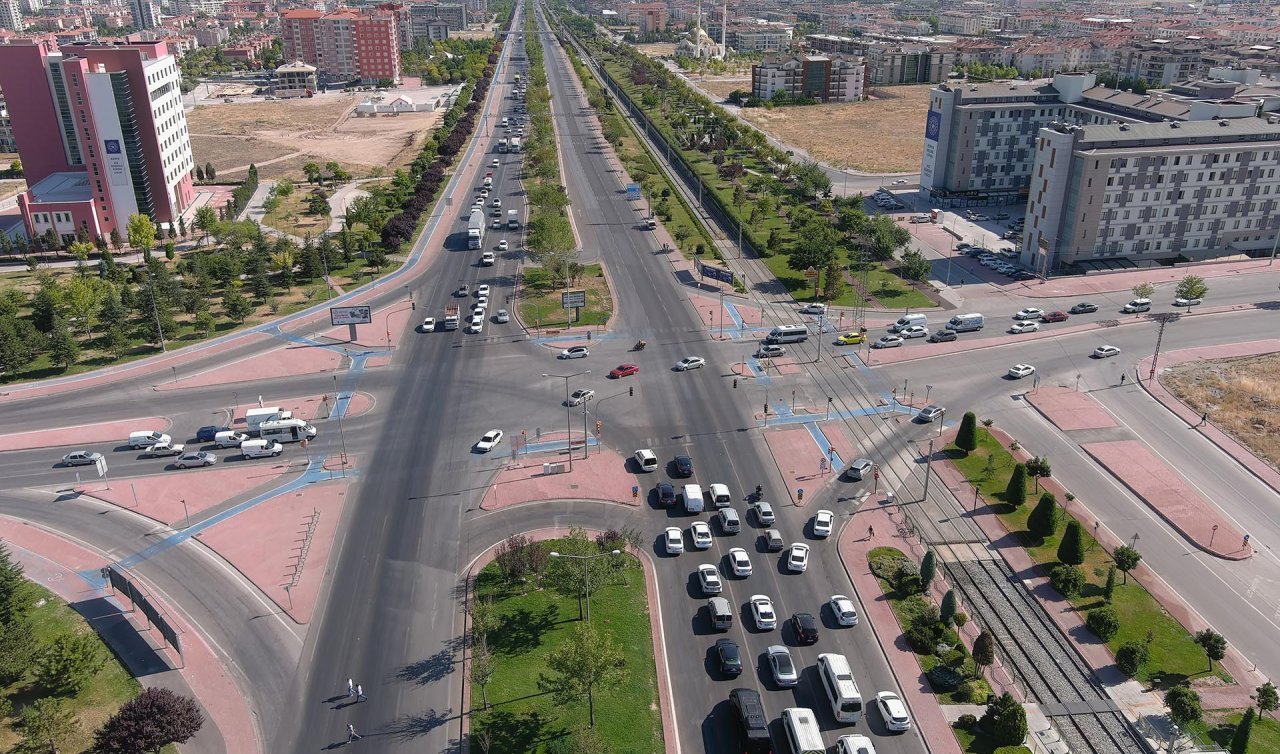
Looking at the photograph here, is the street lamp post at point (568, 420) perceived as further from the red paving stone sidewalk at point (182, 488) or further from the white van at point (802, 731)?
the white van at point (802, 731)

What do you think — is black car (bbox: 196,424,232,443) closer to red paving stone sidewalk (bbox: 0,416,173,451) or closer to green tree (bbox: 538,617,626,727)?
red paving stone sidewalk (bbox: 0,416,173,451)

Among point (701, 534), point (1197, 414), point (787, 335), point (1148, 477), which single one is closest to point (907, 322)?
point (787, 335)

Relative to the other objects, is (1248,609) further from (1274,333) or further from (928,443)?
(1274,333)

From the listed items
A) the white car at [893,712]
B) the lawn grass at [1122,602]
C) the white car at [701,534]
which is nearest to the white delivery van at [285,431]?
the white car at [701,534]

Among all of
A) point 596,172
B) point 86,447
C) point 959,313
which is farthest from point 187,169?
point 959,313

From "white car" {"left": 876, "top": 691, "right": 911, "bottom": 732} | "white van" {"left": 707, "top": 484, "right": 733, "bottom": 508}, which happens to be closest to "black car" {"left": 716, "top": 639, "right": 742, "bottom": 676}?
"white car" {"left": 876, "top": 691, "right": 911, "bottom": 732}

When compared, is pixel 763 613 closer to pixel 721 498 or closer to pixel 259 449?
pixel 721 498
